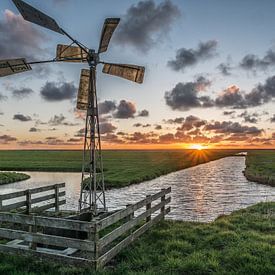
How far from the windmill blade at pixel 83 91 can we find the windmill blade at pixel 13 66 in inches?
99.3

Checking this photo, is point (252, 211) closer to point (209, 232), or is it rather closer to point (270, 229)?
point (270, 229)

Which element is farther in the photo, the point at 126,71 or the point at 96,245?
the point at 126,71

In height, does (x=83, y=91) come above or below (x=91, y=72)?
below

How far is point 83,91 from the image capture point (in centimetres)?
1603

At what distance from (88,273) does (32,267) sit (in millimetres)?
1705

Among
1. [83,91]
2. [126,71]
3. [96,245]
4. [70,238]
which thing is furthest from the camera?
[83,91]

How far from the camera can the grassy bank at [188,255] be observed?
9203 millimetres

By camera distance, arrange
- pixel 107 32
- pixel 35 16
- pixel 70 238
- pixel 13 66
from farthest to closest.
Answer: pixel 107 32, pixel 13 66, pixel 35 16, pixel 70 238

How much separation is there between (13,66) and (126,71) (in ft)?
15.2

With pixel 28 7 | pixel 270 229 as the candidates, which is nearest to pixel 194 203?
pixel 270 229

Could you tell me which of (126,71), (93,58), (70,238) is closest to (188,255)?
(70,238)

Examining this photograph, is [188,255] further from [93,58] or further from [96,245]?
A: [93,58]

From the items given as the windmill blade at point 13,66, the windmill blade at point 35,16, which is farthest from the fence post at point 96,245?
the windmill blade at point 13,66

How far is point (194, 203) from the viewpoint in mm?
25250
